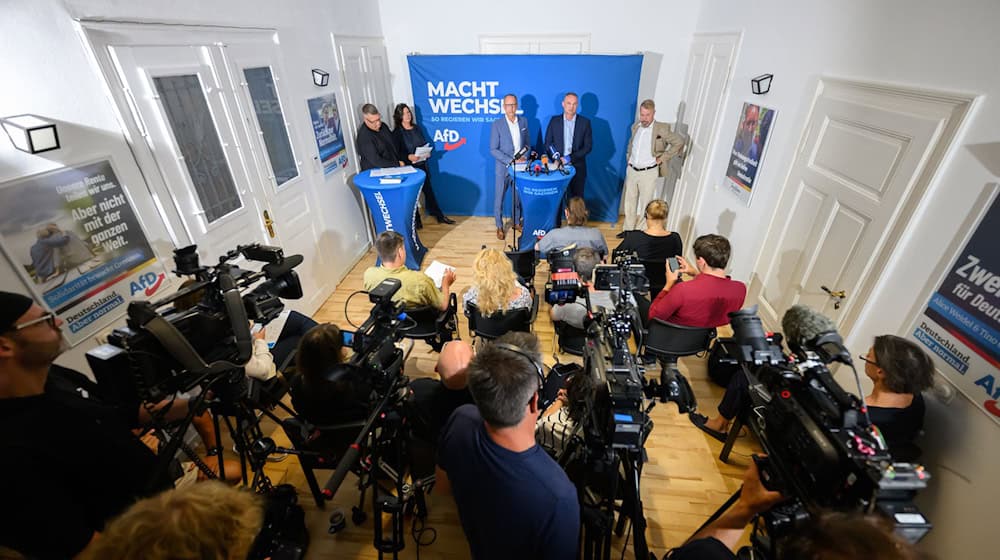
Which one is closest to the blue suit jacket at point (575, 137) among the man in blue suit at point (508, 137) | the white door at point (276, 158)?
the man in blue suit at point (508, 137)

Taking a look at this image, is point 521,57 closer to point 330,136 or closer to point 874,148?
point 330,136

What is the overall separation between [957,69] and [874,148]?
0.57m

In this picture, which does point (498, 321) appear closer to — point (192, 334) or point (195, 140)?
point (192, 334)

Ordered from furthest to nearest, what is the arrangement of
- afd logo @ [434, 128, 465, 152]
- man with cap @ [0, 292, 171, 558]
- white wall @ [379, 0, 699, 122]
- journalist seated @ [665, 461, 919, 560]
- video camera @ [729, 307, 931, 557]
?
afd logo @ [434, 128, 465, 152]
white wall @ [379, 0, 699, 122]
man with cap @ [0, 292, 171, 558]
video camera @ [729, 307, 931, 557]
journalist seated @ [665, 461, 919, 560]

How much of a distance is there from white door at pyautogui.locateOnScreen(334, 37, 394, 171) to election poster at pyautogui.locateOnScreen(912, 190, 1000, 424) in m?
4.95

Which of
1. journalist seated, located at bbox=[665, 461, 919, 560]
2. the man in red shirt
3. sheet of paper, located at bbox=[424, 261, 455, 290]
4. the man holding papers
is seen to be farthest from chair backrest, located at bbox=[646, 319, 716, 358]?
the man holding papers

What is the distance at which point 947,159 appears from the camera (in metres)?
1.82

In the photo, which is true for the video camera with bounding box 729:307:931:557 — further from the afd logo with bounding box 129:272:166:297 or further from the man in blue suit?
the man in blue suit

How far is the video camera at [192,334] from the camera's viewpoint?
4.26ft

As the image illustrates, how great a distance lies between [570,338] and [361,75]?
13.5ft

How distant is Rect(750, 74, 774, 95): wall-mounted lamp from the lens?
3227mm

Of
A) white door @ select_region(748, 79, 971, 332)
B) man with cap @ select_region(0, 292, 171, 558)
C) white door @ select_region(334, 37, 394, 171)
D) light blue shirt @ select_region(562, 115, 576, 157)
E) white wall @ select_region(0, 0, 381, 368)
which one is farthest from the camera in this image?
light blue shirt @ select_region(562, 115, 576, 157)

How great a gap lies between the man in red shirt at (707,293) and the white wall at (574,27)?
3.61 meters

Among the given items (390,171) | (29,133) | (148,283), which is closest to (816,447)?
(29,133)
